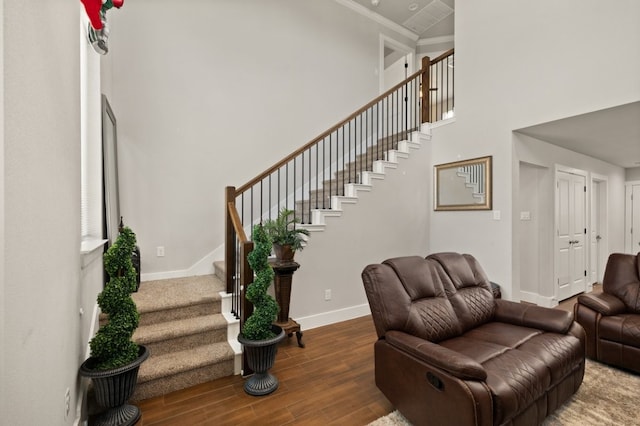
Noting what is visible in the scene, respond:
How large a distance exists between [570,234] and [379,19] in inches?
205

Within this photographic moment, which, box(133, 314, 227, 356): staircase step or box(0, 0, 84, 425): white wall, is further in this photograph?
box(133, 314, 227, 356): staircase step

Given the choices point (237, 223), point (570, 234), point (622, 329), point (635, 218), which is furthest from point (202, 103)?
point (635, 218)

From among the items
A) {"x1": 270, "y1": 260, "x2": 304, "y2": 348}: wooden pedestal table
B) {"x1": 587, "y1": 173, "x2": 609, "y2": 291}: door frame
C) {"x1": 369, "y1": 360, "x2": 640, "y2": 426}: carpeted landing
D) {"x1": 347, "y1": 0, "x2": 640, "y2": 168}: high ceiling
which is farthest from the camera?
{"x1": 587, "y1": 173, "x2": 609, "y2": 291}: door frame

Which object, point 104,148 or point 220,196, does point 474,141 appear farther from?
point 104,148

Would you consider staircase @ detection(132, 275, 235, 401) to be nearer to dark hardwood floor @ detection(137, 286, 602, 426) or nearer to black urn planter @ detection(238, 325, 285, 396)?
dark hardwood floor @ detection(137, 286, 602, 426)

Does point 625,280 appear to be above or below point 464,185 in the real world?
below

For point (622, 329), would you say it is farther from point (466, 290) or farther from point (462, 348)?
point (462, 348)

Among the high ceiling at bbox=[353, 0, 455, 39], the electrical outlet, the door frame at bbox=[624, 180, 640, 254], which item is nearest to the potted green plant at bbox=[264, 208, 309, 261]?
the electrical outlet

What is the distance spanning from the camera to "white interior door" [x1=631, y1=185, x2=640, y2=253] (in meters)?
6.28

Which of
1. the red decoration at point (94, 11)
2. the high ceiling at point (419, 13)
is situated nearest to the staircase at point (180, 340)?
the red decoration at point (94, 11)

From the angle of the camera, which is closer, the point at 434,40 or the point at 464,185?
the point at 464,185

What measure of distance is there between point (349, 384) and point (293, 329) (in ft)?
2.86

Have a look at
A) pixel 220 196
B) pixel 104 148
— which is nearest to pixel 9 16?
pixel 104 148

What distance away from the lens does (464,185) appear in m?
4.40
